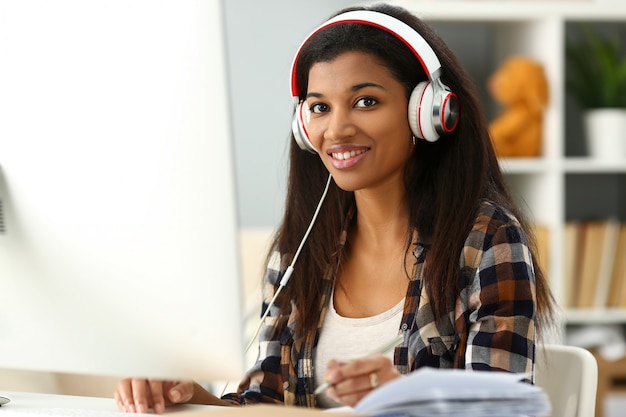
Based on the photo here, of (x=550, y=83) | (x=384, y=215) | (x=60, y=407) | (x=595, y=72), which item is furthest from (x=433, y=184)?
(x=595, y=72)

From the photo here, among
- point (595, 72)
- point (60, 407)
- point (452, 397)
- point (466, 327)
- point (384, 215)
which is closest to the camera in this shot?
point (452, 397)

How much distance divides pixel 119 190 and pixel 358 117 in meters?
0.51

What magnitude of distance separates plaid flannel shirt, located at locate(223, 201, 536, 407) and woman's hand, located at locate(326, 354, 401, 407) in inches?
11.2

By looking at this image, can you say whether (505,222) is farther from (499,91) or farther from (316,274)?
(499,91)

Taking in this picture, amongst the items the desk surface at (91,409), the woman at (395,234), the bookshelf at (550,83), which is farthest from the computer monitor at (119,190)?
the bookshelf at (550,83)

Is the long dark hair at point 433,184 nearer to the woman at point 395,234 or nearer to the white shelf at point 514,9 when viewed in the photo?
the woman at point 395,234

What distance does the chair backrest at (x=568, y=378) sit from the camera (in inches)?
46.1

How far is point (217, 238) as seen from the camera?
0.76 m

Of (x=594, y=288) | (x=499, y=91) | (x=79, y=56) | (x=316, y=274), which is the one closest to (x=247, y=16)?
(x=499, y=91)

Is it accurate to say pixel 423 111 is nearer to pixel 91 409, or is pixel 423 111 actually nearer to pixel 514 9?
pixel 91 409

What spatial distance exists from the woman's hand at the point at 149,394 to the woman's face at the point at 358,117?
0.41m

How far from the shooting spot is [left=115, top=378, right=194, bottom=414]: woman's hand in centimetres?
98

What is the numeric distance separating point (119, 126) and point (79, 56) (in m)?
0.08

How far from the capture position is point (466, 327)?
115cm
